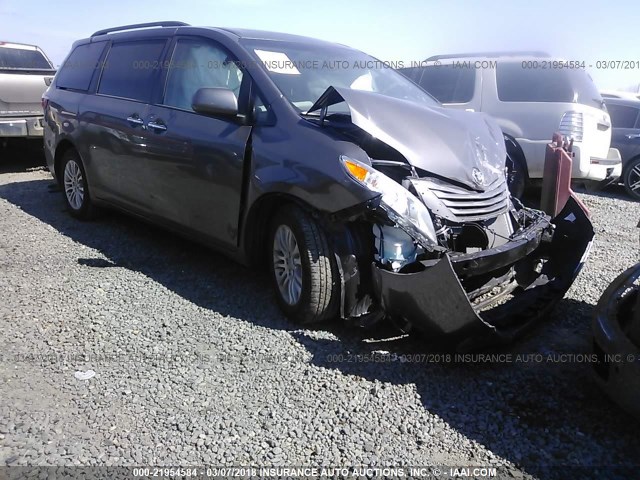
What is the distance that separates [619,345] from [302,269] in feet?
5.61

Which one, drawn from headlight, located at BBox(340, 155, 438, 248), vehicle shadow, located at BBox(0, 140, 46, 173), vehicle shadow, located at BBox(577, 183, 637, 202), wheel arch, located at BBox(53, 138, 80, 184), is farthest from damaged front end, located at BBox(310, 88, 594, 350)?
vehicle shadow, located at BBox(0, 140, 46, 173)

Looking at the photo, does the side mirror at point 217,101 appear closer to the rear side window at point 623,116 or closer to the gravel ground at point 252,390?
the gravel ground at point 252,390

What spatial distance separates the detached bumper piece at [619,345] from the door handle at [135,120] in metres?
3.64

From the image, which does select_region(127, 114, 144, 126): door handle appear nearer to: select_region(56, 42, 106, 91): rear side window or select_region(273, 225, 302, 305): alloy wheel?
select_region(56, 42, 106, 91): rear side window

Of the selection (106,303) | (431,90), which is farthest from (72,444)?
(431,90)

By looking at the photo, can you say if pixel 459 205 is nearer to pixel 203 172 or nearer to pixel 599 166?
pixel 203 172

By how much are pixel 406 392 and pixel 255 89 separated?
86.4 inches

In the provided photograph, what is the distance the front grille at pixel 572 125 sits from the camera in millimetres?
6855

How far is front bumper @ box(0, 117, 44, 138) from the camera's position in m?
8.65

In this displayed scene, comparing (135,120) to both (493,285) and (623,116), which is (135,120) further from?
(623,116)

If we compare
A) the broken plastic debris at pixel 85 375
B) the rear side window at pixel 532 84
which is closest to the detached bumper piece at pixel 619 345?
the broken plastic debris at pixel 85 375

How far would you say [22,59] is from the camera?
9.64m

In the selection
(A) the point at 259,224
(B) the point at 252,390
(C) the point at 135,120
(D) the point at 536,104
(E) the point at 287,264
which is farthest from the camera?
(D) the point at 536,104

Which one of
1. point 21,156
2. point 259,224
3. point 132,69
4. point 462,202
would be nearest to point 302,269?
point 259,224
